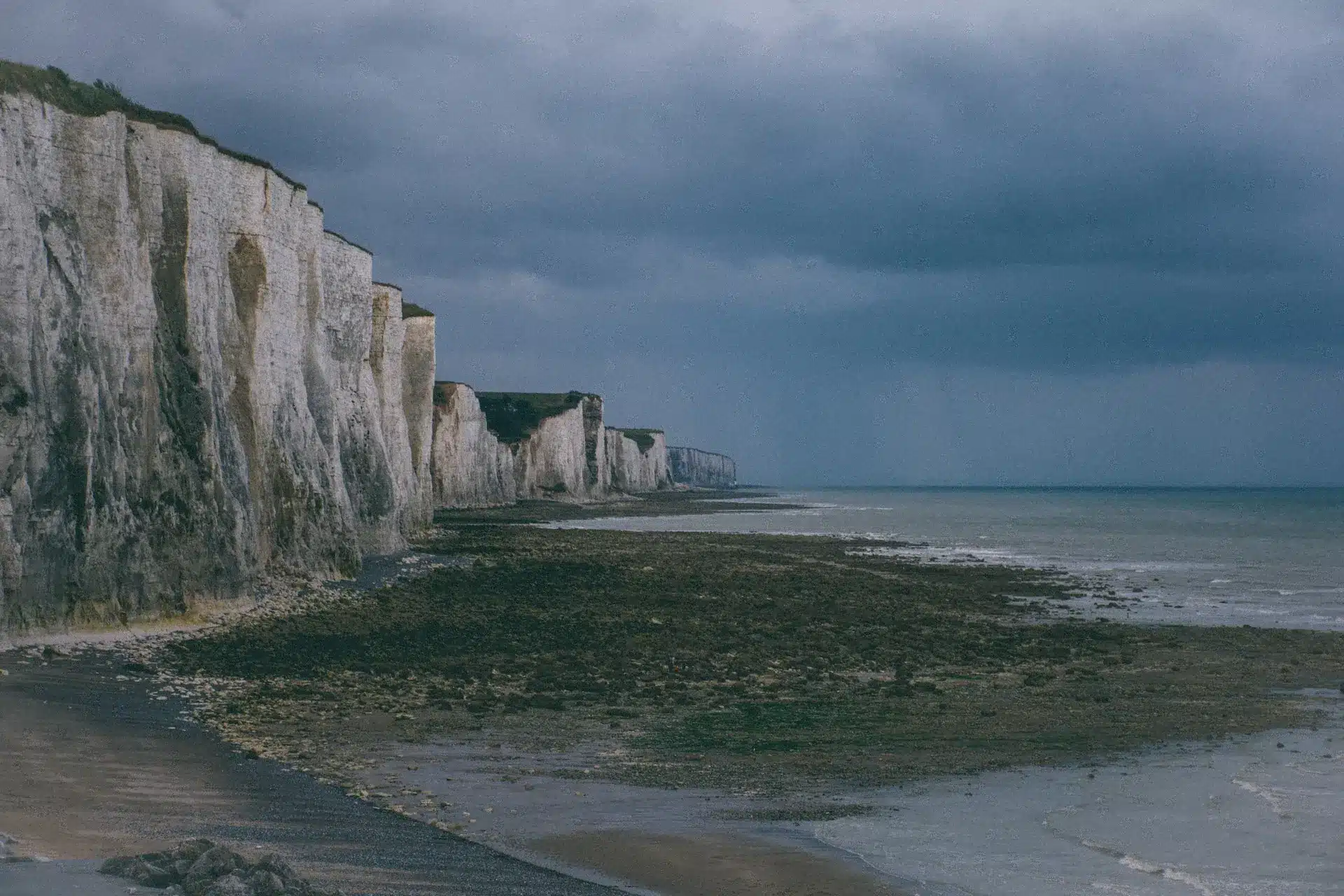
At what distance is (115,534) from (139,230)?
5.30 m

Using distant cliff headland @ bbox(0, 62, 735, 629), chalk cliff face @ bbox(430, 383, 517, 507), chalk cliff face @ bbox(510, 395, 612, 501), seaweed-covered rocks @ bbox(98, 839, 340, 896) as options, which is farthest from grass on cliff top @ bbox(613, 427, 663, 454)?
seaweed-covered rocks @ bbox(98, 839, 340, 896)

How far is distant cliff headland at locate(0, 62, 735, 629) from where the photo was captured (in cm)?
1772

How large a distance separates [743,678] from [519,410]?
98819 millimetres

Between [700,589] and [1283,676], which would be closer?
[1283,676]

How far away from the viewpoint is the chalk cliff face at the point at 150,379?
17.7 meters

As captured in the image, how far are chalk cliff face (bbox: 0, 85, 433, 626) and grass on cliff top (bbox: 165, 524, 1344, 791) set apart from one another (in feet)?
6.54

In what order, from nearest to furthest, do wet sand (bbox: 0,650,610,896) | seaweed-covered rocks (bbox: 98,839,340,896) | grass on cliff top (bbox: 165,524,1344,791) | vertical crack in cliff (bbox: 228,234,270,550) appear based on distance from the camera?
seaweed-covered rocks (bbox: 98,839,340,896) → wet sand (bbox: 0,650,610,896) → grass on cliff top (bbox: 165,524,1344,791) → vertical crack in cliff (bbox: 228,234,270,550)

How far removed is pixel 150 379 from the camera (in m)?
20.8

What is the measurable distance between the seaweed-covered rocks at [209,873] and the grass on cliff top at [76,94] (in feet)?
48.0

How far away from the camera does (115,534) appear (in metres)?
19.3

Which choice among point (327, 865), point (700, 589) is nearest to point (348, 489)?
point (700, 589)

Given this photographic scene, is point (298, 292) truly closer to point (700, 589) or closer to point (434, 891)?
point (700, 589)

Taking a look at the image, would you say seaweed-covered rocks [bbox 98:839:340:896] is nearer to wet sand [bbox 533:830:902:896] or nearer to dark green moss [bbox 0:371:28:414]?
wet sand [bbox 533:830:902:896]

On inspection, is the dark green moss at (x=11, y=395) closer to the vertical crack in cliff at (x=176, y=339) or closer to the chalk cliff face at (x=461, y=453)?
the vertical crack in cliff at (x=176, y=339)
